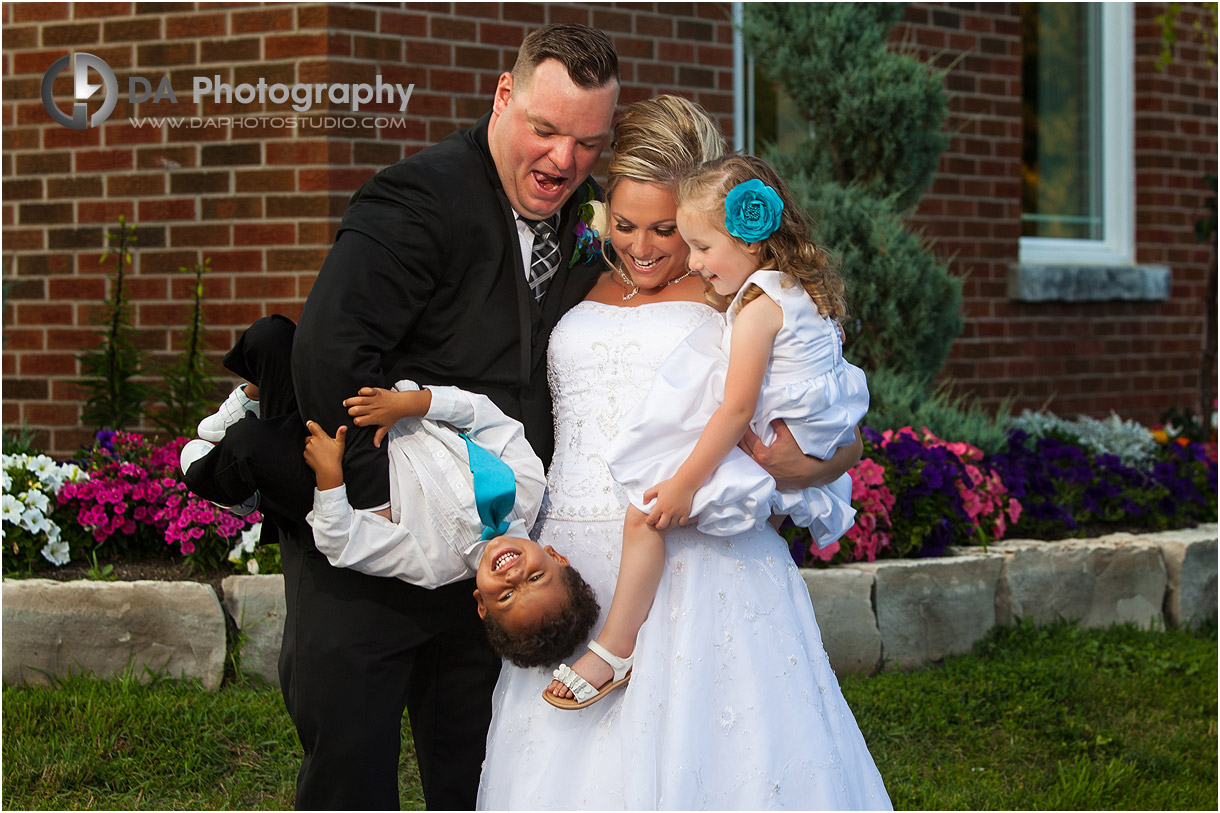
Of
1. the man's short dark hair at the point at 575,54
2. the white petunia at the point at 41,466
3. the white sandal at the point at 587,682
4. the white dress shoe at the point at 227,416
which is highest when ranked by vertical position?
the man's short dark hair at the point at 575,54

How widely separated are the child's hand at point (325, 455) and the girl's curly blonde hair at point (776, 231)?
93cm

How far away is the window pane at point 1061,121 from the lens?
25.2 feet

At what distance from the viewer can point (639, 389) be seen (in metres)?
2.68

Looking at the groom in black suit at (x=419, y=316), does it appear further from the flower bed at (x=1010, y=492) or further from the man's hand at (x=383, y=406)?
the flower bed at (x=1010, y=492)

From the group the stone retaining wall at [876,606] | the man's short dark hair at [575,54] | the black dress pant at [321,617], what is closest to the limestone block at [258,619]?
the stone retaining wall at [876,606]

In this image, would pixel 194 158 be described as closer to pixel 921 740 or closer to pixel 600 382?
pixel 600 382

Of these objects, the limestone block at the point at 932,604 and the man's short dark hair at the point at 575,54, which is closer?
the man's short dark hair at the point at 575,54

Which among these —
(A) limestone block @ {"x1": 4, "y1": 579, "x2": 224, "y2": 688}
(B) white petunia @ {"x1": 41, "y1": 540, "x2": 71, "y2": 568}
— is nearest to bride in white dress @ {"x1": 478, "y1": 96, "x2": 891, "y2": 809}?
(A) limestone block @ {"x1": 4, "y1": 579, "x2": 224, "y2": 688}

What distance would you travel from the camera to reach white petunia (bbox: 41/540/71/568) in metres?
4.28

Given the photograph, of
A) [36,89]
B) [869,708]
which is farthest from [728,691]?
[36,89]

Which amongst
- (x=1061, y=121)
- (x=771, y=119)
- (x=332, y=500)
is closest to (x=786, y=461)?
(x=332, y=500)

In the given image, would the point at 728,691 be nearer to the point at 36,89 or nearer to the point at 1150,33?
the point at 36,89

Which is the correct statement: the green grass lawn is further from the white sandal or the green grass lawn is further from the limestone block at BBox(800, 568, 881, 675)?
the white sandal

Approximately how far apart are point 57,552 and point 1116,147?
23.3ft
